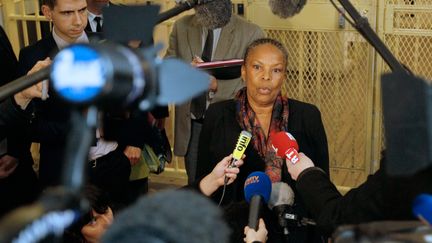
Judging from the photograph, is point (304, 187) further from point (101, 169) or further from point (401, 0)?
point (401, 0)

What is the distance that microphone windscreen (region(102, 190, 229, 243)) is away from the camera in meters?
0.81

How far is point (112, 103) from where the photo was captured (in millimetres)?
805

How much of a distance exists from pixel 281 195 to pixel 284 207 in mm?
154

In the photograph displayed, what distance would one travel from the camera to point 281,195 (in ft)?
7.90

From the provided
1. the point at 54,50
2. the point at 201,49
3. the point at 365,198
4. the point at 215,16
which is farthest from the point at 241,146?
the point at 201,49

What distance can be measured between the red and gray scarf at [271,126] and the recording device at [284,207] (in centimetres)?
13

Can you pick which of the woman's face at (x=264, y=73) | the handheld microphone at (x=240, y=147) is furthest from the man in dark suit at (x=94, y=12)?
the handheld microphone at (x=240, y=147)

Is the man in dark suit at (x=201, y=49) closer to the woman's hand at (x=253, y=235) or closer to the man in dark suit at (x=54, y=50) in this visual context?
the man in dark suit at (x=54, y=50)

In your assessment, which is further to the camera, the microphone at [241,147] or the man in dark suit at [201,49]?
the man in dark suit at [201,49]

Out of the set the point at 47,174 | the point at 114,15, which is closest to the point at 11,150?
the point at 47,174

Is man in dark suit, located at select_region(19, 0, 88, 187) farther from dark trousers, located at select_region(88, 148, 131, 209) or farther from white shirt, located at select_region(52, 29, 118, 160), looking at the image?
dark trousers, located at select_region(88, 148, 131, 209)

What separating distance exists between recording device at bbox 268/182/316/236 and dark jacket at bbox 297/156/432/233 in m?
0.11

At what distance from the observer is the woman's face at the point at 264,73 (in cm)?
275

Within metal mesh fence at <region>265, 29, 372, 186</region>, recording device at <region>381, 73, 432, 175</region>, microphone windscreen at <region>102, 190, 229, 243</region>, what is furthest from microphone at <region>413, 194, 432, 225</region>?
metal mesh fence at <region>265, 29, 372, 186</region>
